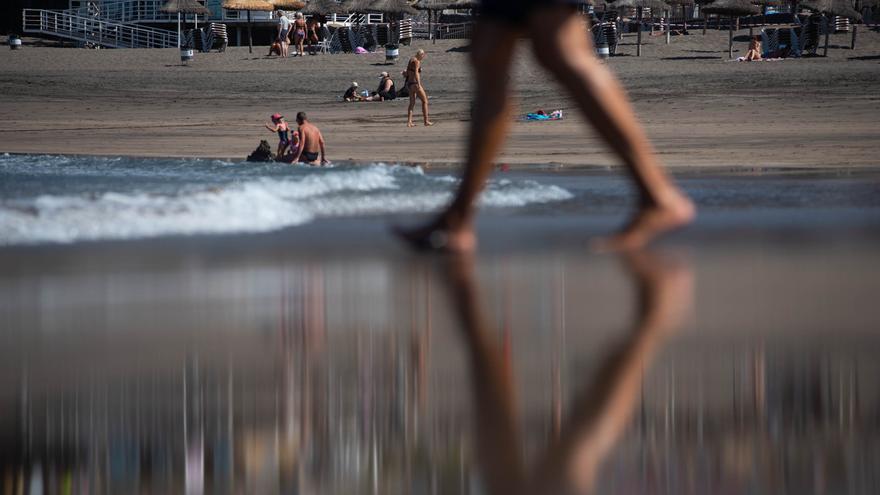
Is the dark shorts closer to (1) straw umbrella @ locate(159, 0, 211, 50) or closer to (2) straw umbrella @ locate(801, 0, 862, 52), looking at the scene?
(2) straw umbrella @ locate(801, 0, 862, 52)

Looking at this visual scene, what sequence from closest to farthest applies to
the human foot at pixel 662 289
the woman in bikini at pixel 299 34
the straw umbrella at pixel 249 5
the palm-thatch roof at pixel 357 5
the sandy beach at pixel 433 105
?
the human foot at pixel 662 289 < the sandy beach at pixel 433 105 < the woman in bikini at pixel 299 34 < the palm-thatch roof at pixel 357 5 < the straw umbrella at pixel 249 5

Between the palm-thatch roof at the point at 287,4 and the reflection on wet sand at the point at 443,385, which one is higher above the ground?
the palm-thatch roof at the point at 287,4

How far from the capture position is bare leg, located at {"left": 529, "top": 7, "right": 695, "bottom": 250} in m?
4.15

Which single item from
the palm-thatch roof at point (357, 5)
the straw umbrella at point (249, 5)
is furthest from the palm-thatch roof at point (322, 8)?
the straw umbrella at point (249, 5)

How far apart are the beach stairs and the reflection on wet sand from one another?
50504 mm

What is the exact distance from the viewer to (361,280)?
427cm

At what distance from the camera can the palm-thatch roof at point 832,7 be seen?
4038 cm

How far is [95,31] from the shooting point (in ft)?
176

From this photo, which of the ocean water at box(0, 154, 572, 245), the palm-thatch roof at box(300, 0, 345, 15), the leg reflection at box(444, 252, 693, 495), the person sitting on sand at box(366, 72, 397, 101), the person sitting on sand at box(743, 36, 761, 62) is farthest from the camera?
the palm-thatch roof at box(300, 0, 345, 15)

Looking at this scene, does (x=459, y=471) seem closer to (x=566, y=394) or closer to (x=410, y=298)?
(x=566, y=394)

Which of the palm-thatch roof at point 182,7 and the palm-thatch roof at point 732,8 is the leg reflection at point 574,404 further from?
the palm-thatch roof at point 182,7

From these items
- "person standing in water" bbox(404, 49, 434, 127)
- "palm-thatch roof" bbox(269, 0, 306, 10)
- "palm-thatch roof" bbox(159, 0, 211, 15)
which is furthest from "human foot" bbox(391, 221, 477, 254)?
"palm-thatch roof" bbox(159, 0, 211, 15)

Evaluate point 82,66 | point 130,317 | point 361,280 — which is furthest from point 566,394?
point 82,66

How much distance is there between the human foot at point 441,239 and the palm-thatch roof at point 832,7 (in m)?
37.5
